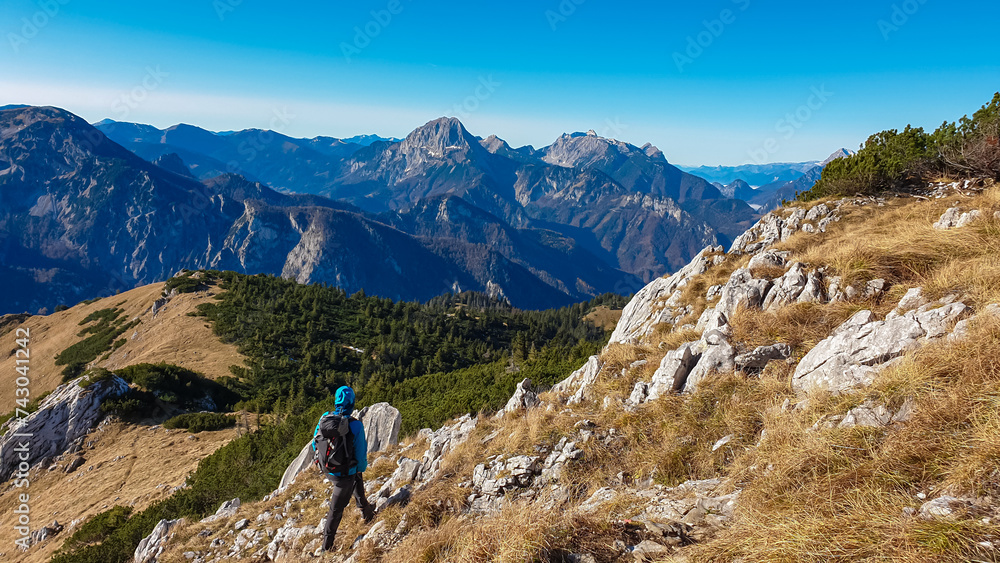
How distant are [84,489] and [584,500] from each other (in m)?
31.5

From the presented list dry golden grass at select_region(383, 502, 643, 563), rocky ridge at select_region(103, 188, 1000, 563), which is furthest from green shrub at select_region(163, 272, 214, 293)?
dry golden grass at select_region(383, 502, 643, 563)

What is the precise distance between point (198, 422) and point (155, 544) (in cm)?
2094

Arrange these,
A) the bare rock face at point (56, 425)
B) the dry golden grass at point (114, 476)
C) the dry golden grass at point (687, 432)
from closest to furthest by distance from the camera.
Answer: the dry golden grass at point (687, 432) < the dry golden grass at point (114, 476) < the bare rock face at point (56, 425)

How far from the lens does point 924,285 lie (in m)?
8.48

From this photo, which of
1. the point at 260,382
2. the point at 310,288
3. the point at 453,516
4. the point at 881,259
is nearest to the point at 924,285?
the point at 881,259

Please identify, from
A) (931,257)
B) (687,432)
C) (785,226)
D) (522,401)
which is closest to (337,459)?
(522,401)

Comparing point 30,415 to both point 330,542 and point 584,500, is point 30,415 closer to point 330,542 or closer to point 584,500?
point 330,542

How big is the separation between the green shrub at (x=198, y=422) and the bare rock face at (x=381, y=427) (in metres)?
20.6

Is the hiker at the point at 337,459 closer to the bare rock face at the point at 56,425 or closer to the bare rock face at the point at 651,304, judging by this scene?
the bare rock face at the point at 651,304

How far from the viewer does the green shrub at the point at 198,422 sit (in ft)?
98.1

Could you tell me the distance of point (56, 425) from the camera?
1145 inches

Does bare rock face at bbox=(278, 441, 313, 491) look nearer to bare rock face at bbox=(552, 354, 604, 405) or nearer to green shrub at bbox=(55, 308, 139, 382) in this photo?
bare rock face at bbox=(552, 354, 604, 405)

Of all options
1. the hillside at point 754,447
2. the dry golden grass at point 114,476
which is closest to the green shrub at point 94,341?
the dry golden grass at point 114,476

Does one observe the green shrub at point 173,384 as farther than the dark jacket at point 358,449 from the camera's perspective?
Yes
